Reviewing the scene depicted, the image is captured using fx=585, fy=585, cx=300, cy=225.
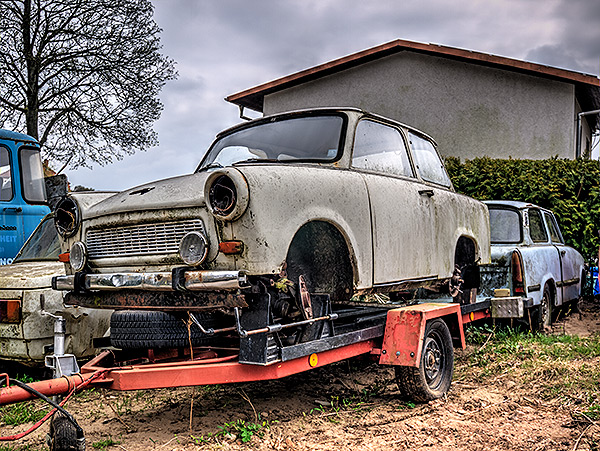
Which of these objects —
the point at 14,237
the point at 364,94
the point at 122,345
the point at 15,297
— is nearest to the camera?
the point at 122,345

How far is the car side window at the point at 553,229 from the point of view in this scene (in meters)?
8.47

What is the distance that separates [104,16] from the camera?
14.7 meters

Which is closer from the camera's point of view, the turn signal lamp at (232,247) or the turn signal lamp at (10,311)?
the turn signal lamp at (232,247)

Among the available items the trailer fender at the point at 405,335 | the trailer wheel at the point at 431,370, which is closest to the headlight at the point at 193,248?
the trailer fender at the point at 405,335

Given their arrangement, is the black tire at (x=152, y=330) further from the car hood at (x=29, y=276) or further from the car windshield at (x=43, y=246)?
the car windshield at (x=43, y=246)

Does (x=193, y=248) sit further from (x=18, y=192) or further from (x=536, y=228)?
(x=536, y=228)

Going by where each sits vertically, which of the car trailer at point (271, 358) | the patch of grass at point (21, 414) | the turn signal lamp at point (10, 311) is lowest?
the patch of grass at point (21, 414)

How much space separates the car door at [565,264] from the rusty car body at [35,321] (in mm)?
6114

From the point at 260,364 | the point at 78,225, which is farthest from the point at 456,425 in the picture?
the point at 78,225

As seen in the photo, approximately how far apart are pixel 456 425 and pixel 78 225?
302cm

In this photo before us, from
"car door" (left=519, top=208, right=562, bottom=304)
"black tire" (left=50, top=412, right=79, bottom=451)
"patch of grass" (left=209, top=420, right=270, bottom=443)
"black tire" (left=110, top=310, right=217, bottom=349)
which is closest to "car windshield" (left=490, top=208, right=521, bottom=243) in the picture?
"car door" (left=519, top=208, right=562, bottom=304)

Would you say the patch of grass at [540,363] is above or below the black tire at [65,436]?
below

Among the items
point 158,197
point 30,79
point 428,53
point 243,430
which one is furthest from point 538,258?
point 30,79

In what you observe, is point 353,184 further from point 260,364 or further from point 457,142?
point 457,142
